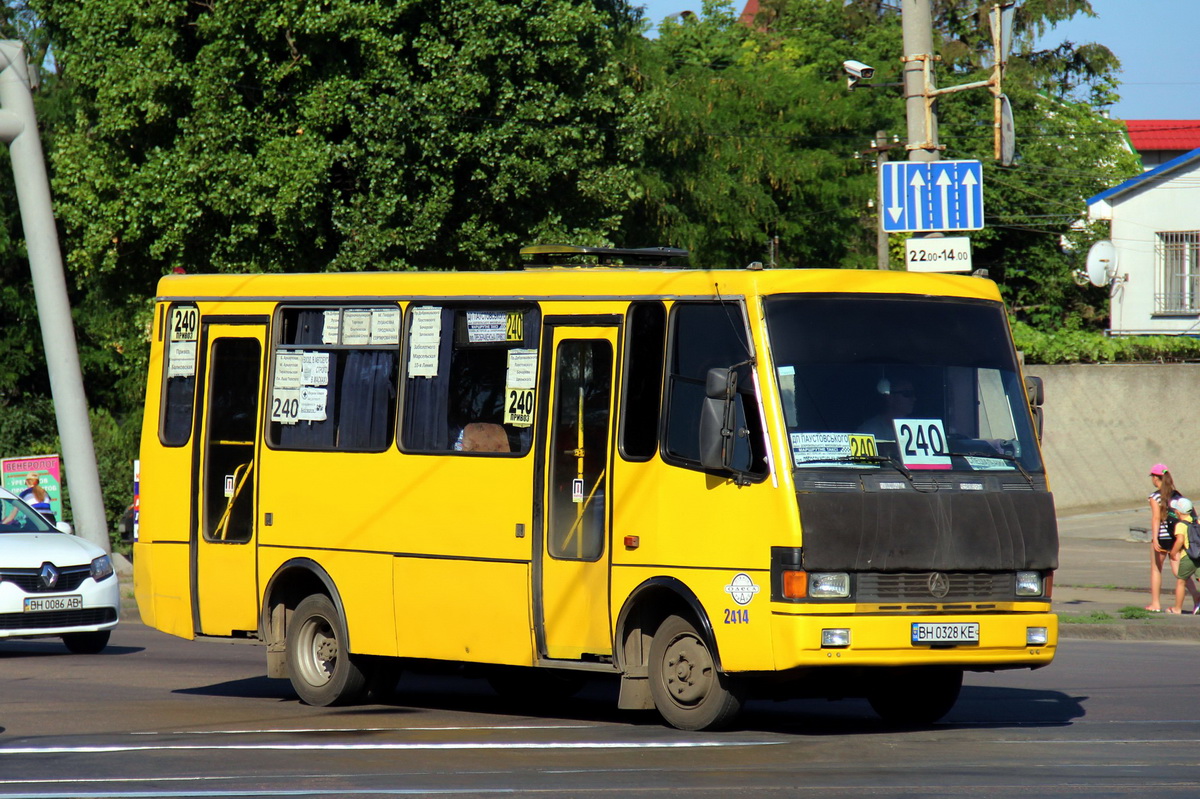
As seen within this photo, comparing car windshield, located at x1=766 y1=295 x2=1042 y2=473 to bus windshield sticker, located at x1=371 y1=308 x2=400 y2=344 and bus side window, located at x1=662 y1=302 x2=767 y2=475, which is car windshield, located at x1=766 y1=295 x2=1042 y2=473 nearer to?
bus side window, located at x1=662 y1=302 x2=767 y2=475

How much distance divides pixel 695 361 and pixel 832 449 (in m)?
1.06

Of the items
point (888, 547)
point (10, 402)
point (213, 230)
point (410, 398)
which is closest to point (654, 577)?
point (888, 547)

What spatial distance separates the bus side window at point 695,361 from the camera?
10.3m

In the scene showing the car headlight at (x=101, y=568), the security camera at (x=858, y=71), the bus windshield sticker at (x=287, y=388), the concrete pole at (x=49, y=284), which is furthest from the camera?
the concrete pole at (x=49, y=284)

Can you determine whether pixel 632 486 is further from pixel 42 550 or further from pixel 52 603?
pixel 42 550

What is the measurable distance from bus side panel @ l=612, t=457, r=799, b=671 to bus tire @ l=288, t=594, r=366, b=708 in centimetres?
251

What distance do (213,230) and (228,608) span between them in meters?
15.3

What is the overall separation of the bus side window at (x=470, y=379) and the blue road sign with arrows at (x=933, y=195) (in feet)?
21.5

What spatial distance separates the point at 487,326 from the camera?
11617 mm

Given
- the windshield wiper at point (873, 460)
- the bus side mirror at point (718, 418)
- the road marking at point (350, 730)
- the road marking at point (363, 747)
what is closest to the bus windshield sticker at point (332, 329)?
the road marking at point (350, 730)

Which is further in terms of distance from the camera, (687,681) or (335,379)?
(335,379)

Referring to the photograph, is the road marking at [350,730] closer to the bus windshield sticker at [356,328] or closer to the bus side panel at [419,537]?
the bus side panel at [419,537]

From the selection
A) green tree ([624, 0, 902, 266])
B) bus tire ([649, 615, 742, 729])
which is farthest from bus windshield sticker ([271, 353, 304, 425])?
green tree ([624, 0, 902, 266])

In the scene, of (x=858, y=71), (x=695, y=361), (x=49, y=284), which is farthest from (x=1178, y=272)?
(x=695, y=361)
